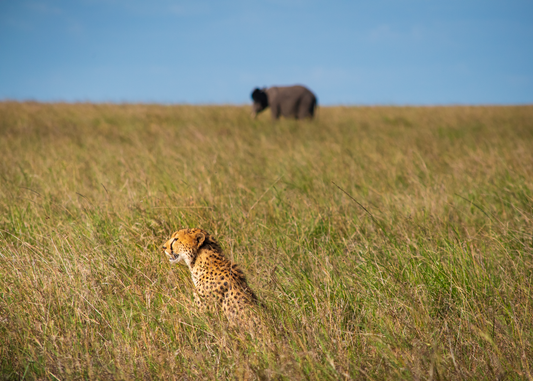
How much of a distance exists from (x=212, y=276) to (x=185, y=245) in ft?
0.85

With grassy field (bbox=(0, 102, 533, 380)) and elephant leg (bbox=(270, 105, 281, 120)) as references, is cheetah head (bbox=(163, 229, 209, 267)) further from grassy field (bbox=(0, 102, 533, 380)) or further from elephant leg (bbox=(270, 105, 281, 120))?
elephant leg (bbox=(270, 105, 281, 120))

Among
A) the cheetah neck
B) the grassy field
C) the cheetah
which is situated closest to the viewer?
the grassy field

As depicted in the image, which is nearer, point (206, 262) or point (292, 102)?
point (206, 262)

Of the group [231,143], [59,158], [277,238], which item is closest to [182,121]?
[231,143]

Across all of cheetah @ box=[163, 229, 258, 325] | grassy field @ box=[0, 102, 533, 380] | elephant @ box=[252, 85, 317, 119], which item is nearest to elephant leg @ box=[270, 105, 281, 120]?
elephant @ box=[252, 85, 317, 119]

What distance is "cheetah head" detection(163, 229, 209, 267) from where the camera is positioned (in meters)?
2.22

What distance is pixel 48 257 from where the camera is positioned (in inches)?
100

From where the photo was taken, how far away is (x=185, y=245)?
222cm

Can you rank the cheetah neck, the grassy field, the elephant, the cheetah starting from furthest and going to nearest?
the elephant → the cheetah neck → the cheetah → the grassy field

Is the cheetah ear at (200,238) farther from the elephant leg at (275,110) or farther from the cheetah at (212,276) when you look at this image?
the elephant leg at (275,110)

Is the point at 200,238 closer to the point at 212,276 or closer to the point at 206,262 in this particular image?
the point at 206,262

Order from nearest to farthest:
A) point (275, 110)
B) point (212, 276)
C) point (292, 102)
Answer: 1. point (212, 276)
2. point (292, 102)
3. point (275, 110)

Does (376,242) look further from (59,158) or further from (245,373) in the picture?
(59,158)

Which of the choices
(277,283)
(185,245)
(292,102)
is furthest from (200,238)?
(292,102)
